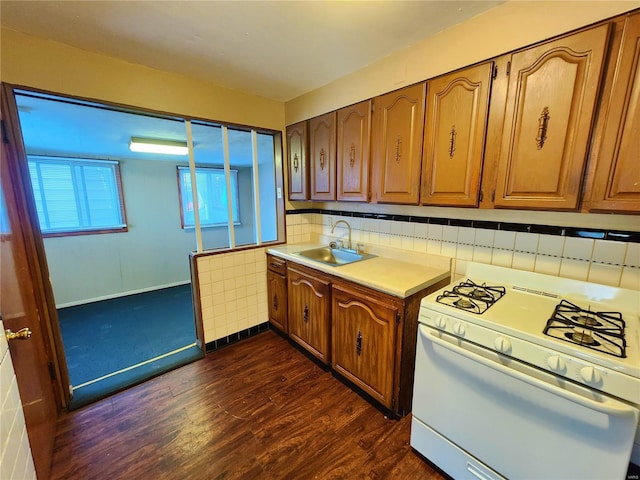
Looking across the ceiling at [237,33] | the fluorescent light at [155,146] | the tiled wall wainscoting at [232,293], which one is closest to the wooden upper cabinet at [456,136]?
the ceiling at [237,33]

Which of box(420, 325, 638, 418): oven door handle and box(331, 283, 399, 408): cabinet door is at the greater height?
box(420, 325, 638, 418): oven door handle

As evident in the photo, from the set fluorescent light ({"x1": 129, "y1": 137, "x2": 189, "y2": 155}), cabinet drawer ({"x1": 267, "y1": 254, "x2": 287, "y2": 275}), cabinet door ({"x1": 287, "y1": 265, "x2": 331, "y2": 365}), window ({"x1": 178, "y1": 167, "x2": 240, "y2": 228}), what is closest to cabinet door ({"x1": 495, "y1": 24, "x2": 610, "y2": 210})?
cabinet door ({"x1": 287, "y1": 265, "x2": 331, "y2": 365})

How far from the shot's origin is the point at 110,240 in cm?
368

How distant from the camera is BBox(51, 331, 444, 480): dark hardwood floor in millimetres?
1380

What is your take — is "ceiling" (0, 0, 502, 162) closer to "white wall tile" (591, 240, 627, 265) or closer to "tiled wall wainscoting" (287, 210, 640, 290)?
"tiled wall wainscoting" (287, 210, 640, 290)

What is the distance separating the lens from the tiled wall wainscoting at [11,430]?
2.66 feet

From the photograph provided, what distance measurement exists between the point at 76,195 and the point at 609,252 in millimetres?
5155

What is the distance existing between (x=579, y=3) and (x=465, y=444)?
77.6 inches

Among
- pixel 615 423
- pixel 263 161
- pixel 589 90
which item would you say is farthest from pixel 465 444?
pixel 263 161

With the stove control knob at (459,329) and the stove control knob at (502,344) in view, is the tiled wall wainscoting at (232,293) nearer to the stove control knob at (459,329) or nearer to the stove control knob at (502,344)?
the stove control knob at (459,329)

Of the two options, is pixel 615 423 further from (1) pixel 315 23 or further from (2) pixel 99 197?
(2) pixel 99 197

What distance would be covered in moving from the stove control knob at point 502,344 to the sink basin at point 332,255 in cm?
129

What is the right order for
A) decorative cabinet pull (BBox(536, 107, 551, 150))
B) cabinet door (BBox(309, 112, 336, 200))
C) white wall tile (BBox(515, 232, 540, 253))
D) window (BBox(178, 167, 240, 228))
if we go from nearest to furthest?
decorative cabinet pull (BBox(536, 107, 551, 150))
white wall tile (BBox(515, 232, 540, 253))
cabinet door (BBox(309, 112, 336, 200))
window (BBox(178, 167, 240, 228))

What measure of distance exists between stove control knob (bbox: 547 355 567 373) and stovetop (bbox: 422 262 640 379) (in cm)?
3
